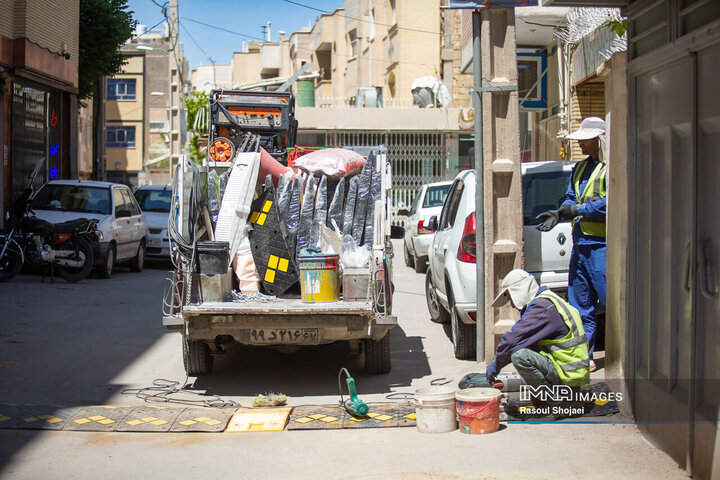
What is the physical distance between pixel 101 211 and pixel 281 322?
10.3 meters

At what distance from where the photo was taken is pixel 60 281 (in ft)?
48.8

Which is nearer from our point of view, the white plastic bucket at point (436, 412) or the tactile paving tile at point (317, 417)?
the white plastic bucket at point (436, 412)

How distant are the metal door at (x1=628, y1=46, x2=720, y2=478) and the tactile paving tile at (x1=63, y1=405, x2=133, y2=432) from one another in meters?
3.80

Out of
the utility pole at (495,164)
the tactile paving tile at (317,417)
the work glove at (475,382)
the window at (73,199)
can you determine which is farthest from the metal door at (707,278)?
the window at (73,199)

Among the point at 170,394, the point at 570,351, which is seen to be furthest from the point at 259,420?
the point at 570,351

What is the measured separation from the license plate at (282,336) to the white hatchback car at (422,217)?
9.09 metres

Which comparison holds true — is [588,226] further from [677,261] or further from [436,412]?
[436,412]

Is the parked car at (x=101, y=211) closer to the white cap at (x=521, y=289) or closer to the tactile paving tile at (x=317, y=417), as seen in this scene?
the tactile paving tile at (x=317, y=417)

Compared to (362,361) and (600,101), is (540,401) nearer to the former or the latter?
(362,361)

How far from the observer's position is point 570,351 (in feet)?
19.0

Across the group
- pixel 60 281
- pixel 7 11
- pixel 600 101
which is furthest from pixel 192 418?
pixel 7 11

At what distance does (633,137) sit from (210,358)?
14.2 ft

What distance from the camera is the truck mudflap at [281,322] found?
672 centimetres

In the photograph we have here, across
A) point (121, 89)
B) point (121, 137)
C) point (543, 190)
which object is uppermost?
point (121, 89)
